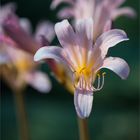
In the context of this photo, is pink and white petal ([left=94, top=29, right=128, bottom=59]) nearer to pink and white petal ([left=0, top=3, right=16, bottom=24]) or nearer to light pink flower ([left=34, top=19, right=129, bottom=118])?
light pink flower ([left=34, top=19, right=129, bottom=118])

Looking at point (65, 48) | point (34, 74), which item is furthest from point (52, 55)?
point (34, 74)

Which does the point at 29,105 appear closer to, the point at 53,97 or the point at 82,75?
the point at 53,97

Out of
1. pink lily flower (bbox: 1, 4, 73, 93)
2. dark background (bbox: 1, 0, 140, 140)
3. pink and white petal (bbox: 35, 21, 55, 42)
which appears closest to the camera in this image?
pink lily flower (bbox: 1, 4, 73, 93)

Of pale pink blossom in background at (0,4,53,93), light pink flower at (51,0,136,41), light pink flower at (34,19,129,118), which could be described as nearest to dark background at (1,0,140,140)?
pale pink blossom in background at (0,4,53,93)

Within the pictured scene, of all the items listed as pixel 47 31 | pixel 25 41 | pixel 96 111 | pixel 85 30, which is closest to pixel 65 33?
pixel 85 30

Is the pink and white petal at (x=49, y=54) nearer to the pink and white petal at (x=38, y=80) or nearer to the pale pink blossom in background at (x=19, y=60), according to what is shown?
the pale pink blossom in background at (x=19, y=60)
